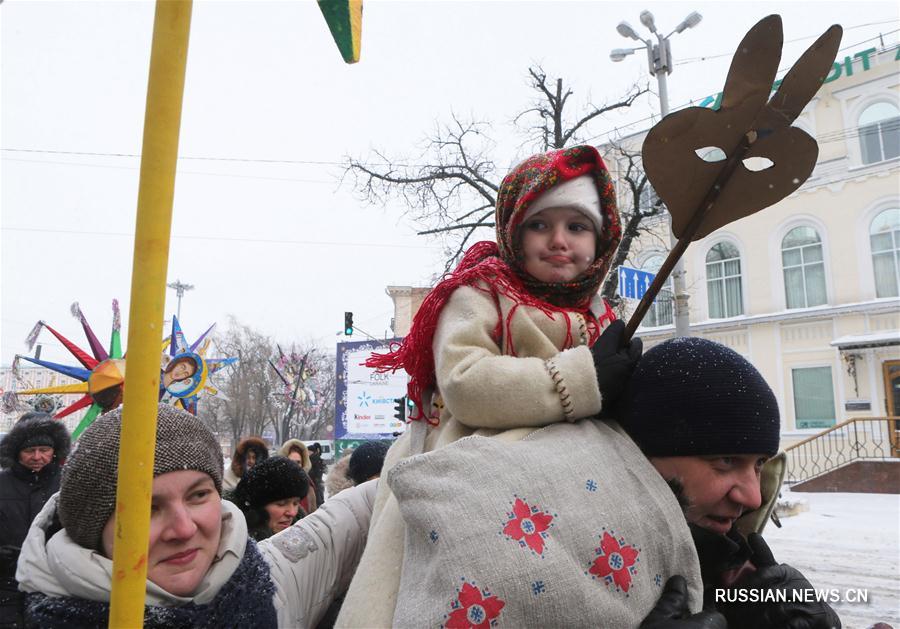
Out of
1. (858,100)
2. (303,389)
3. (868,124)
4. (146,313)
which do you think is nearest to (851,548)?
(146,313)

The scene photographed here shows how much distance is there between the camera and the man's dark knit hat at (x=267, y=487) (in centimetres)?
336

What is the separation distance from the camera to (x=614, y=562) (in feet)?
3.51

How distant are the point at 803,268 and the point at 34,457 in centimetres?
2121

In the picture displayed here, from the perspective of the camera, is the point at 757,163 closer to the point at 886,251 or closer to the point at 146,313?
the point at 146,313

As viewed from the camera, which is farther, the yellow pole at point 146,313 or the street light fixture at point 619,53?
the street light fixture at point 619,53

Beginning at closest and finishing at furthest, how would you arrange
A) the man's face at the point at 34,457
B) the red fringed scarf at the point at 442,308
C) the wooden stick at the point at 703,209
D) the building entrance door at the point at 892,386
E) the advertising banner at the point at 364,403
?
the wooden stick at the point at 703,209 → the red fringed scarf at the point at 442,308 → the man's face at the point at 34,457 → the advertising banner at the point at 364,403 → the building entrance door at the point at 892,386

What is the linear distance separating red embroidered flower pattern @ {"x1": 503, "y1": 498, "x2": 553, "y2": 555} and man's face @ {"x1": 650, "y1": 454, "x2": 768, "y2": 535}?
36 cm

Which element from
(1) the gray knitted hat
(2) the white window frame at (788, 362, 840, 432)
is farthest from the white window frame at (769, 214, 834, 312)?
(1) the gray knitted hat

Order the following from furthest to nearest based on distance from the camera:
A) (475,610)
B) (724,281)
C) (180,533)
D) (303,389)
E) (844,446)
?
(303,389)
(724,281)
(844,446)
(180,533)
(475,610)

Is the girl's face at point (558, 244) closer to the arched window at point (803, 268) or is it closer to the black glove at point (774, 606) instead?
the black glove at point (774, 606)

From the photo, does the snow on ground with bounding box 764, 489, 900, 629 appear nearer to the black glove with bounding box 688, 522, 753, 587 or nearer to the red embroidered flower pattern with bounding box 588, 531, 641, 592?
the black glove with bounding box 688, 522, 753, 587

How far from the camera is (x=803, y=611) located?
1.27 m

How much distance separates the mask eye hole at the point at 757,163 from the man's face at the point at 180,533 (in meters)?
1.46

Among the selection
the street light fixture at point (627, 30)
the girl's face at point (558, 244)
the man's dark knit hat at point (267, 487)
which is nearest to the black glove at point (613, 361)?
the girl's face at point (558, 244)
